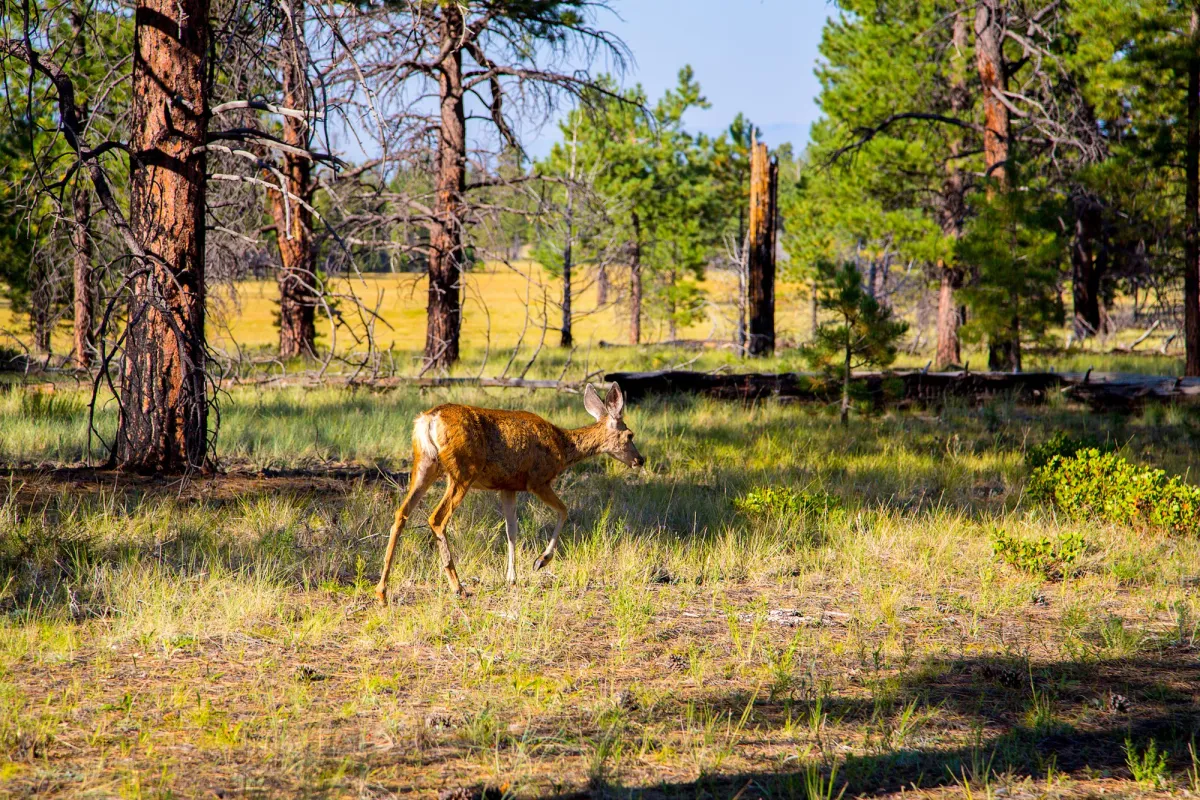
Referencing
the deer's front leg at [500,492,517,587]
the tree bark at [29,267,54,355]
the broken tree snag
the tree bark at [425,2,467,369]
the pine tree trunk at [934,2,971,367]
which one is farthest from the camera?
the pine tree trunk at [934,2,971,367]

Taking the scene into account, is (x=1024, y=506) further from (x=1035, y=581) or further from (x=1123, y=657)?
(x=1123, y=657)

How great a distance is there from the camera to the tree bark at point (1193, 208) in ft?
51.1

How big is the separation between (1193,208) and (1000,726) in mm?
14334

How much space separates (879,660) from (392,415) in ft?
27.0

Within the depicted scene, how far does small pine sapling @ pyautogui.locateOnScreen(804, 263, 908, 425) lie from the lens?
1187 centimetres

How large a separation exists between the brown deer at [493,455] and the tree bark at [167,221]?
3187 millimetres

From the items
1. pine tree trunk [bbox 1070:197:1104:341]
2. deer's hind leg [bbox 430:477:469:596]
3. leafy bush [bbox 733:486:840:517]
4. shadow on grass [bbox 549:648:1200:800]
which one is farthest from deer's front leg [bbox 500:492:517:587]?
pine tree trunk [bbox 1070:197:1104:341]

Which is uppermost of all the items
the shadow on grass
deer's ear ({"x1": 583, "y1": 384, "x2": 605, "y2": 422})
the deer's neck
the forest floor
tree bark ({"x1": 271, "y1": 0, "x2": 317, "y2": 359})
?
tree bark ({"x1": 271, "y1": 0, "x2": 317, "y2": 359})

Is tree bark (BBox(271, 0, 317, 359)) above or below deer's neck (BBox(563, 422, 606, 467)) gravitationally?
above

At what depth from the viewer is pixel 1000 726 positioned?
173 inches

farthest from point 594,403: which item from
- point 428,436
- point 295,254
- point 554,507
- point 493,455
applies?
point 295,254

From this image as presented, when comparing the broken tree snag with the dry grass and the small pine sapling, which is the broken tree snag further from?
the small pine sapling

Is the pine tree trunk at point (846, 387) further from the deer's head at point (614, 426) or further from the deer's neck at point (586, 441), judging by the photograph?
the deer's neck at point (586, 441)

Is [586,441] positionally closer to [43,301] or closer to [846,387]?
[846,387]
